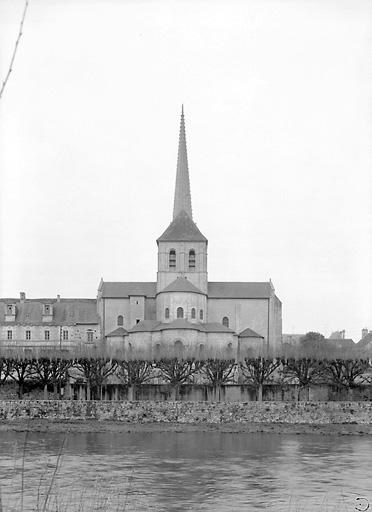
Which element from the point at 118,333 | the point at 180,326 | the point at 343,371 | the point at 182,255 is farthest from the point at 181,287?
the point at 343,371

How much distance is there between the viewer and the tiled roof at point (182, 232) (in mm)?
79125

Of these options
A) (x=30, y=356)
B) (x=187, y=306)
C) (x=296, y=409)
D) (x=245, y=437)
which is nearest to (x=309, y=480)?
(x=245, y=437)

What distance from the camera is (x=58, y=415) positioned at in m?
41.0

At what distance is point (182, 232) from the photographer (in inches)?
3142

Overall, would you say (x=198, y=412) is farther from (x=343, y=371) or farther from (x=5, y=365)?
(x=5, y=365)

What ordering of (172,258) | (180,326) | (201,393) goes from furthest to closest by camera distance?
(172,258) → (180,326) → (201,393)

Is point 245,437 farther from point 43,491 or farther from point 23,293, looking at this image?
point 23,293

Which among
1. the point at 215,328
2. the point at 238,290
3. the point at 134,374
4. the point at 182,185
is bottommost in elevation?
the point at 134,374

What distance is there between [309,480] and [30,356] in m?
33.2

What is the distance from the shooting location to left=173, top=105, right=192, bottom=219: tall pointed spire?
85.1 m

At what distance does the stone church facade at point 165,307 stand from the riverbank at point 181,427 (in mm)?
32887

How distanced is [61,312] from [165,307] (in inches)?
532

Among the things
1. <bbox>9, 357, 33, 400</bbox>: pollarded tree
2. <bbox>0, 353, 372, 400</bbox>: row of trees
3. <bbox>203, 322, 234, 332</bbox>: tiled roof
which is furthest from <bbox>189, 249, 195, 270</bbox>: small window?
<bbox>9, 357, 33, 400</bbox>: pollarded tree

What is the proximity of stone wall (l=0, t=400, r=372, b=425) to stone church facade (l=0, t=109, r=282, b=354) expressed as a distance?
31256 millimetres
